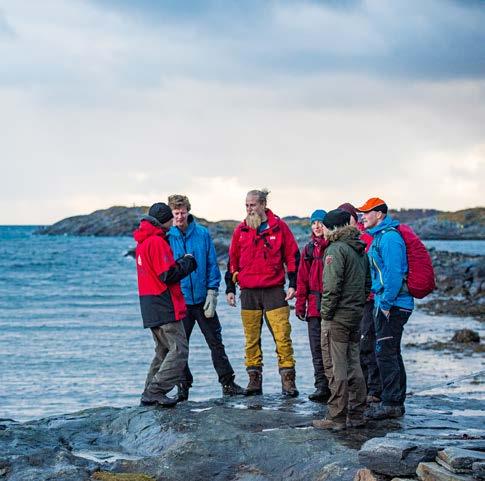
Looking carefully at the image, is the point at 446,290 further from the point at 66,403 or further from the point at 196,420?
the point at 196,420

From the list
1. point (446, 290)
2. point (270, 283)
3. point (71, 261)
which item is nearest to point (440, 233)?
point (71, 261)

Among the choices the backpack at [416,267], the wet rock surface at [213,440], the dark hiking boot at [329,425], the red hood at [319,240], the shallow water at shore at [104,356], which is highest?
the red hood at [319,240]

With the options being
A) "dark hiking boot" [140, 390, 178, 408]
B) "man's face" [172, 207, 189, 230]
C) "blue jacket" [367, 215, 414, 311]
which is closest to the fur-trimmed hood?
"blue jacket" [367, 215, 414, 311]

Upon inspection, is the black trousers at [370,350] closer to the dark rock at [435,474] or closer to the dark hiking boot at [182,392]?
the dark hiking boot at [182,392]

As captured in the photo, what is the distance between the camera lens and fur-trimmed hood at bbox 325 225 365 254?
9.26 m

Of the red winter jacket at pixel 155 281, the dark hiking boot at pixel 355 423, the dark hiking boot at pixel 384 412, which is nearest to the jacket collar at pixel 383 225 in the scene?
the dark hiking boot at pixel 384 412

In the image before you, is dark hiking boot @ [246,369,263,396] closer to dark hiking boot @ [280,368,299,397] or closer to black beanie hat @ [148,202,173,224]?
dark hiking boot @ [280,368,299,397]

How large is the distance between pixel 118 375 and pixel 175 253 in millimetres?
9774

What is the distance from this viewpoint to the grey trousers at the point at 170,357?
33.5 ft

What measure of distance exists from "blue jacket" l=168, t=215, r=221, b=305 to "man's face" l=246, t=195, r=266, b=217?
71cm

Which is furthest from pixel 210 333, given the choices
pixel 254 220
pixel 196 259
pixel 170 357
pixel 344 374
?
pixel 344 374

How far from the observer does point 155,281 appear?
1007cm

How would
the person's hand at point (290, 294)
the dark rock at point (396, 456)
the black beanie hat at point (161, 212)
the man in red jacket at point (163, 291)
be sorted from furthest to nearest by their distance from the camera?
1. the person's hand at point (290, 294)
2. the black beanie hat at point (161, 212)
3. the man in red jacket at point (163, 291)
4. the dark rock at point (396, 456)

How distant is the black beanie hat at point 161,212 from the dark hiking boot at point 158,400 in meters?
2.05
